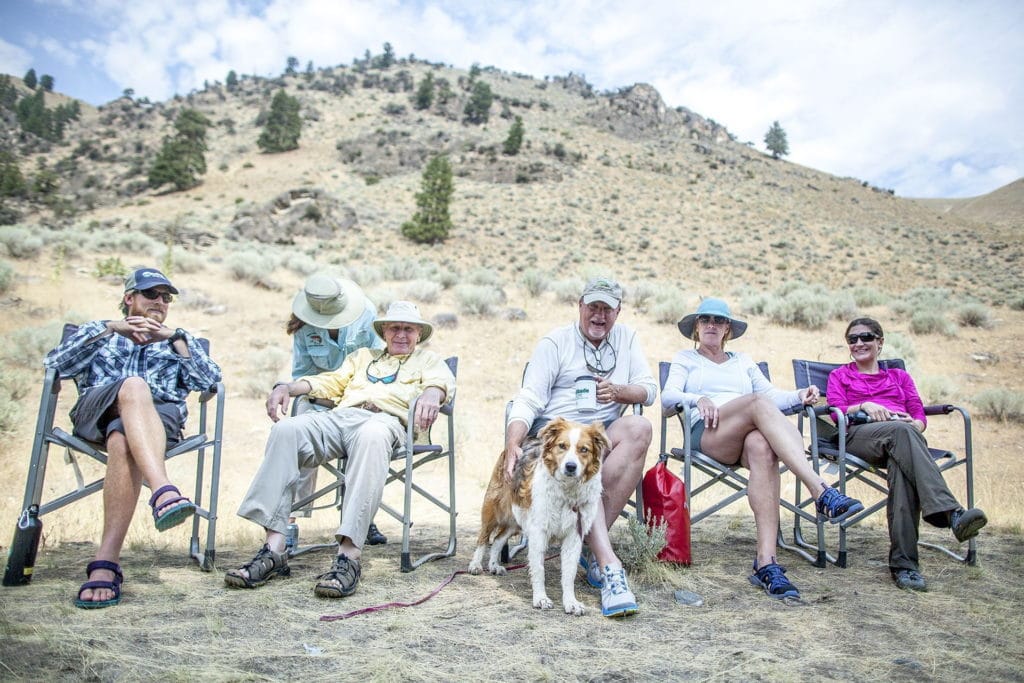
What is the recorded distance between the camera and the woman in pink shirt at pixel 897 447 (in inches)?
113

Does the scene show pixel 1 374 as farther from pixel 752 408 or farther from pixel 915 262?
pixel 915 262

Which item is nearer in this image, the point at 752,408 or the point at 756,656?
the point at 756,656

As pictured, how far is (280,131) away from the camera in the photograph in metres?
40.2

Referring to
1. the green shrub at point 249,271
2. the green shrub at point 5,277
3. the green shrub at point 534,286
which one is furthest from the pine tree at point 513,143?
the green shrub at point 5,277

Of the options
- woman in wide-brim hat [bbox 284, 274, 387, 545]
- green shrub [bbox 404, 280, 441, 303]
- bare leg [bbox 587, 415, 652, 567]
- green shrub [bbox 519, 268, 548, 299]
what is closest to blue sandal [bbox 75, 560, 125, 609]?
woman in wide-brim hat [bbox 284, 274, 387, 545]

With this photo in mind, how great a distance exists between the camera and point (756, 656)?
82.7 inches

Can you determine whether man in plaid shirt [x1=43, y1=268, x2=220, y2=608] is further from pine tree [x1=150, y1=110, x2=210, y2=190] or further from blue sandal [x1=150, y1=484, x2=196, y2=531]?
pine tree [x1=150, y1=110, x2=210, y2=190]

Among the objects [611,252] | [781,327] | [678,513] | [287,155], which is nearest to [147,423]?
[678,513]

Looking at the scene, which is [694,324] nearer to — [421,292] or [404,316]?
[404,316]

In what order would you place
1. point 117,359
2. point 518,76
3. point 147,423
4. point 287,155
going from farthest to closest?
point 518,76 < point 287,155 < point 117,359 < point 147,423

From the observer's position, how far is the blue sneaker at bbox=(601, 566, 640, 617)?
2537 mm

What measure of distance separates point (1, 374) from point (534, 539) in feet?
23.0

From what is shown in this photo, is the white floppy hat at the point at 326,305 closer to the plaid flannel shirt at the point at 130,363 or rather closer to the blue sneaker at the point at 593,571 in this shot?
the plaid flannel shirt at the point at 130,363

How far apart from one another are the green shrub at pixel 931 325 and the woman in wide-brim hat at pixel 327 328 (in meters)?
11.8
